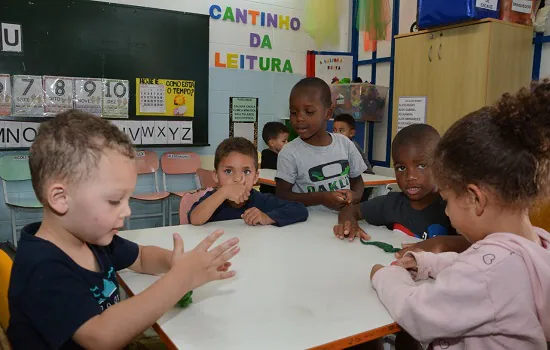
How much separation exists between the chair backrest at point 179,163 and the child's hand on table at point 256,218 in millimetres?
2992

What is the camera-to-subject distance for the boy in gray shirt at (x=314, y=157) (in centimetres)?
232

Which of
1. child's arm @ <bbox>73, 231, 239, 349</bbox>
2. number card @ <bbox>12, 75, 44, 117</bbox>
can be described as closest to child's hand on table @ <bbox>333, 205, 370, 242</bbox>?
child's arm @ <bbox>73, 231, 239, 349</bbox>

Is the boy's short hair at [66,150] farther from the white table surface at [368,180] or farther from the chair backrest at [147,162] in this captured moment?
the chair backrest at [147,162]

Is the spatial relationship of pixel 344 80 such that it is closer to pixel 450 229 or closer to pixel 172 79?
pixel 172 79

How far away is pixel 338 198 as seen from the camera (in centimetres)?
195

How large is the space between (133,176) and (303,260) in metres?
0.57

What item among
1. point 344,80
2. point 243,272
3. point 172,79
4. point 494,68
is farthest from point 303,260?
point 344,80

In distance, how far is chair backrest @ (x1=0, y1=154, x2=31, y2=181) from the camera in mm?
3904

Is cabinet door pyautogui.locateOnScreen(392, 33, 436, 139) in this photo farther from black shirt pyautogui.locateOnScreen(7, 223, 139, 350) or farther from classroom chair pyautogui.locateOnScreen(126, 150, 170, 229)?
black shirt pyautogui.locateOnScreen(7, 223, 139, 350)

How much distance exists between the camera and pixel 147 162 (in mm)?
4500

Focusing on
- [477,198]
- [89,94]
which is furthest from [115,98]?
[477,198]

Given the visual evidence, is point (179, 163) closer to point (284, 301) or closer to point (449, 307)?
point (284, 301)

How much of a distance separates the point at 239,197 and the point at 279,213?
171 mm

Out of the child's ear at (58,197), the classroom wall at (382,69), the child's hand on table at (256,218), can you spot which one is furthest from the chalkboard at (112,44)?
the child's ear at (58,197)
